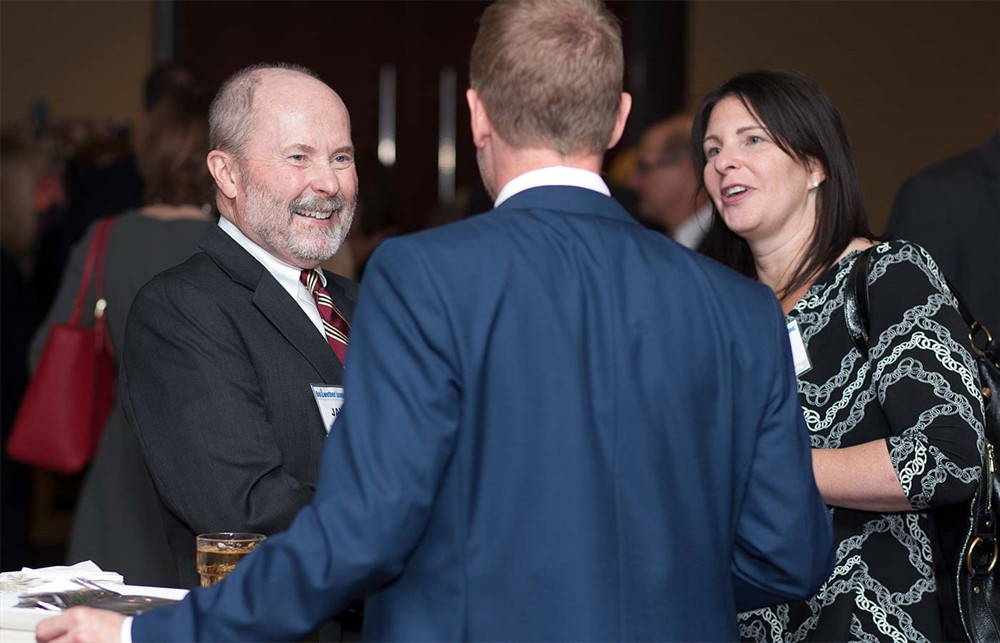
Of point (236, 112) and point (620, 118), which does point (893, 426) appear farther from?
point (236, 112)

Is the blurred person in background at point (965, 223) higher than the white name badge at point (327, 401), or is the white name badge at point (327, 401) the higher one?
the blurred person in background at point (965, 223)

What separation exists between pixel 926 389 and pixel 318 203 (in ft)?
3.73

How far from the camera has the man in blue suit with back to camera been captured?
1.50m

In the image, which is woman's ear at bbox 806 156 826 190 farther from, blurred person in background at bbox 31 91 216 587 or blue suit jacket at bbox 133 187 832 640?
blurred person in background at bbox 31 91 216 587

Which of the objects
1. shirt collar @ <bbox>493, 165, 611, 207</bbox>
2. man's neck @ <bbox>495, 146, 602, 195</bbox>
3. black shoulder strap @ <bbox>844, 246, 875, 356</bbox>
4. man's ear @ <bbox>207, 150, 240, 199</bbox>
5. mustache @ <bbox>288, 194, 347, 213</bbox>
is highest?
man's neck @ <bbox>495, 146, 602, 195</bbox>

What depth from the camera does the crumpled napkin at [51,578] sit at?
72.3 inches

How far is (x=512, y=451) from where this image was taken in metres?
1.53

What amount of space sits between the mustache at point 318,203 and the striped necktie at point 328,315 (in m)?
0.12

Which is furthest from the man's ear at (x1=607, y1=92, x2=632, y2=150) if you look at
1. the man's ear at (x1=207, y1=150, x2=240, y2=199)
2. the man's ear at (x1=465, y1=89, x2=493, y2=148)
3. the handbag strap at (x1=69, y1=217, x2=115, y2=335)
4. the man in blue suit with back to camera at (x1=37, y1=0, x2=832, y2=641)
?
the handbag strap at (x1=69, y1=217, x2=115, y2=335)

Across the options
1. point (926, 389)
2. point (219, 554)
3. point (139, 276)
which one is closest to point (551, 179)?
point (219, 554)

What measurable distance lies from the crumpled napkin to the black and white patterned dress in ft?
3.96

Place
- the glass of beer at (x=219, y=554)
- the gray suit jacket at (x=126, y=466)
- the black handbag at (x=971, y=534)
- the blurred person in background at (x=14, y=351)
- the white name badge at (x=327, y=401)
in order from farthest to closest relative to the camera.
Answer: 1. the blurred person in background at (x=14, y=351)
2. the gray suit jacket at (x=126, y=466)
3. the black handbag at (x=971, y=534)
4. the white name badge at (x=327, y=401)
5. the glass of beer at (x=219, y=554)

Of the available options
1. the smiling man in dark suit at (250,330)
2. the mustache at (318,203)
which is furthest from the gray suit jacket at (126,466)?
the mustache at (318,203)

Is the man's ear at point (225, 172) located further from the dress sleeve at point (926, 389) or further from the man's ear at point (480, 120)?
the dress sleeve at point (926, 389)
